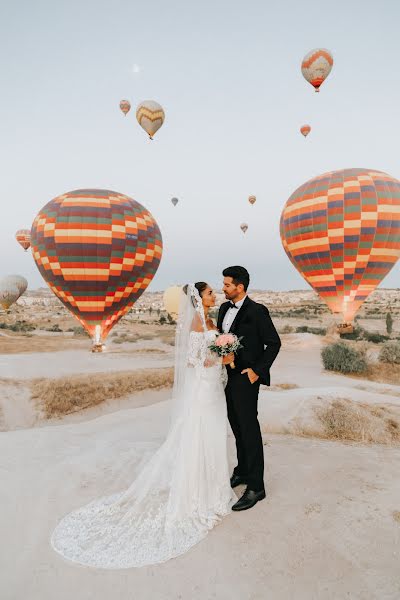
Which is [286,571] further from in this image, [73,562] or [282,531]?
[73,562]

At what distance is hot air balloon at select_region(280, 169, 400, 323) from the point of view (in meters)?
17.8

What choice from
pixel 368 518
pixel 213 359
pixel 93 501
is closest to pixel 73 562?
pixel 93 501

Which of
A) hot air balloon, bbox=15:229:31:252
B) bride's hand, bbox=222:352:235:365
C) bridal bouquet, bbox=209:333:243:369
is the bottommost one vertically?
bride's hand, bbox=222:352:235:365

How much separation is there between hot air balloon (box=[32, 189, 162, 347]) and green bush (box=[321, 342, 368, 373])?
9.76 meters

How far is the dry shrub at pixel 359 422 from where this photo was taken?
6.26 meters

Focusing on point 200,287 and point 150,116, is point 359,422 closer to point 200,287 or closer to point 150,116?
point 200,287

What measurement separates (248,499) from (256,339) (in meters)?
Answer: 1.66

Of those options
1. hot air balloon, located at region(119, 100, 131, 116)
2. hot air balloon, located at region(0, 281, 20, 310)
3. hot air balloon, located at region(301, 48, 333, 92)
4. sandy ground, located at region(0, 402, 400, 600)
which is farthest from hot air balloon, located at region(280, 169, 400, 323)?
hot air balloon, located at region(0, 281, 20, 310)

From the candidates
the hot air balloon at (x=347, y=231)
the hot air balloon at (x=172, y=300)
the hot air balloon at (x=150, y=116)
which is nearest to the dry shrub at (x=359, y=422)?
the hot air balloon at (x=347, y=231)

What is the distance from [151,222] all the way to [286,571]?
17.1m

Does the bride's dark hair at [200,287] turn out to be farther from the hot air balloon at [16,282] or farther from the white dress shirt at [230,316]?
the hot air balloon at [16,282]

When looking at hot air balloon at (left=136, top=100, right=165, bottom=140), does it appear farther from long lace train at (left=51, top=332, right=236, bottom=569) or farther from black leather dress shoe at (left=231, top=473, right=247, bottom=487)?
black leather dress shoe at (left=231, top=473, right=247, bottom=487)

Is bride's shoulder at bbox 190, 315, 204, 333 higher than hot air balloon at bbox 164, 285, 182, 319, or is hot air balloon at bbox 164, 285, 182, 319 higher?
hot air balloon at bbox 164, 285, 182, 319

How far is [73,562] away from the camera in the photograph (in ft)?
10.1
